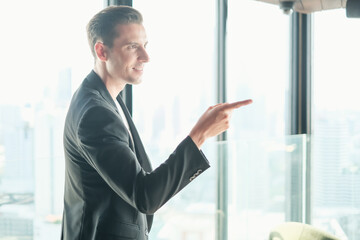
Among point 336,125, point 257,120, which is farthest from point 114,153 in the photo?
point 336,125

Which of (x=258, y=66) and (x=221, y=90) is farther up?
(x=258, y=66)

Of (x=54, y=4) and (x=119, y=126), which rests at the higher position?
(x=54, y=4)

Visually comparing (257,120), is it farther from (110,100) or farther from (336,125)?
(110,100)

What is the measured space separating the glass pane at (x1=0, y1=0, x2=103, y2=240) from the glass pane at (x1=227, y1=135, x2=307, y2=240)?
3.79 feet

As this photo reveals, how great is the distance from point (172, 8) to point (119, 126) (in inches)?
54.2

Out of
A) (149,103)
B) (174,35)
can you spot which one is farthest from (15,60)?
(174,35)

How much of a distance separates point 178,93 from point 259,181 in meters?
0.93

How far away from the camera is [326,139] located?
131 inches

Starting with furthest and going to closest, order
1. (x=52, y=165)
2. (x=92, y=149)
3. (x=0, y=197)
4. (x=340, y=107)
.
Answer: (x=340, y=107) < (x=52, y=165) < (x=0, y=197) < (x=92, y=149)

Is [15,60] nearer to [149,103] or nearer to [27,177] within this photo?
[27,177]

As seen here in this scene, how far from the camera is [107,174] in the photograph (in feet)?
3.17

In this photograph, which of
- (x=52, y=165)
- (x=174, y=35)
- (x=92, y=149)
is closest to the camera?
(x=92, y=149)

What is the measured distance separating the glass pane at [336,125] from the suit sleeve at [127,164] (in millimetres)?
2507

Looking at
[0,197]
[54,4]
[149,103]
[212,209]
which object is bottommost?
[212,209]
